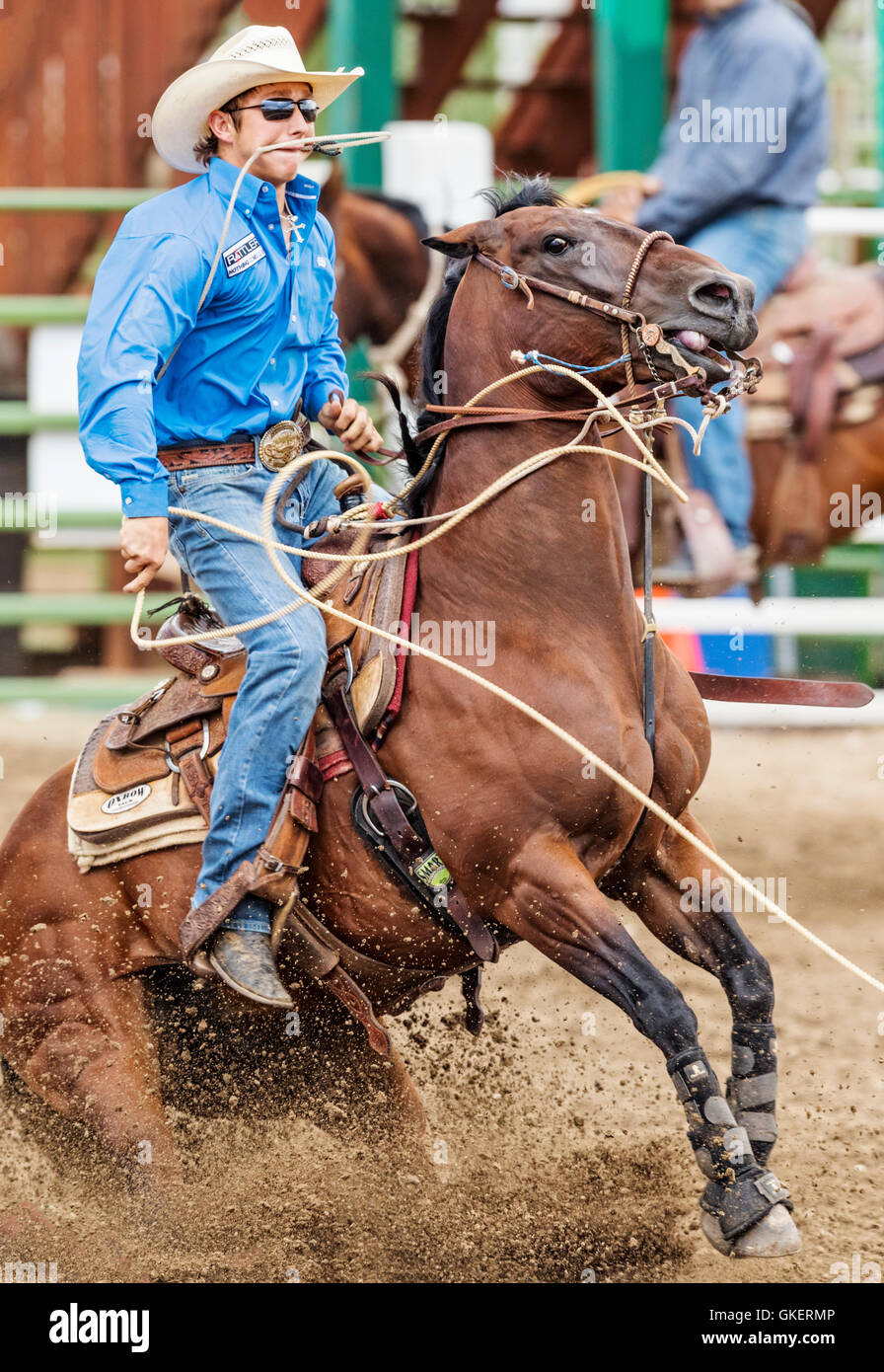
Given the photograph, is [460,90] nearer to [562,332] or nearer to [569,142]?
[569,142]

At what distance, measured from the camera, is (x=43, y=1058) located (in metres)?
4.10

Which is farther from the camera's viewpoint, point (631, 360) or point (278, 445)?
point (278, 445)

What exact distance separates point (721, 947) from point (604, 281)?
1.49 m

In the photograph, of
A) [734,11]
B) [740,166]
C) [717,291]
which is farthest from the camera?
[734,11]

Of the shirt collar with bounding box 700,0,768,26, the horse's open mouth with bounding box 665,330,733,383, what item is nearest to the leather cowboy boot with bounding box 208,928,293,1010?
the horse's open mouth with bounding box 665,330,733,383

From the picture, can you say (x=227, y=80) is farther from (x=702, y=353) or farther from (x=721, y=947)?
(x=721, y=947)

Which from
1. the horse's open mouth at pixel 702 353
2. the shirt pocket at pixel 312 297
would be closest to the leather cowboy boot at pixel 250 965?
the shirt pocket at pixel 312 297

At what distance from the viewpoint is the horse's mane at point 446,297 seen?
363 centimetres

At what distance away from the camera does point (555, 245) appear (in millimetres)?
3445

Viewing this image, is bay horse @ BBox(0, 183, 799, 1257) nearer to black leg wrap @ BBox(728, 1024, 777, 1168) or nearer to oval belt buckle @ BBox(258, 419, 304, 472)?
black leg wrap @ BBox(728, 1024, 777, 1168)

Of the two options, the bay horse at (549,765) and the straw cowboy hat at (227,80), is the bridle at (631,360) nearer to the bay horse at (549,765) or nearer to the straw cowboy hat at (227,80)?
the bay horse at (549,765)

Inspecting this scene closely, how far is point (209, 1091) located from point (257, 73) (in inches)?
99.4

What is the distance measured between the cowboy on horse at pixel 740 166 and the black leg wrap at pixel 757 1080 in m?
5.60

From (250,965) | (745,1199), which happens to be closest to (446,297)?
(250,965)
